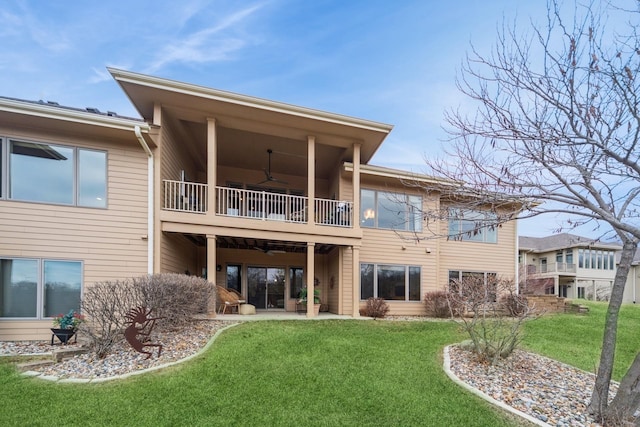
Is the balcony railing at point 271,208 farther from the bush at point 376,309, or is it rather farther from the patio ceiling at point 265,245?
the bush at point 376,309

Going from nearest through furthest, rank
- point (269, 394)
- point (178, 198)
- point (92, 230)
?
point (269, 394) → point (92, 230) → point (178, 198)

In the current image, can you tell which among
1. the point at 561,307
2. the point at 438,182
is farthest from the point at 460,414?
the point at 561,307

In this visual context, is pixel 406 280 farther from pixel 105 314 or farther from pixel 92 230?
pixel 92 230

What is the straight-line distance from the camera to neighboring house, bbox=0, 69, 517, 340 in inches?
307

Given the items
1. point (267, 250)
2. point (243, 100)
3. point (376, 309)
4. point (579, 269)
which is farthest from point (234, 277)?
point (579, 269)

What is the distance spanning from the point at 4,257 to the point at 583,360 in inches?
497

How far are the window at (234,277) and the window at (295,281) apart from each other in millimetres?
2043

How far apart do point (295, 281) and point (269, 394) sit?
9.49 metres

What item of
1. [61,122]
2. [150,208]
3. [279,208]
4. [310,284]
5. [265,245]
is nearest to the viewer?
[61,122]

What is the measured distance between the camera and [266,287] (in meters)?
13.4

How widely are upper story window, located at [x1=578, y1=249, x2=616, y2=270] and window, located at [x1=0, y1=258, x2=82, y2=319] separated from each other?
112ft

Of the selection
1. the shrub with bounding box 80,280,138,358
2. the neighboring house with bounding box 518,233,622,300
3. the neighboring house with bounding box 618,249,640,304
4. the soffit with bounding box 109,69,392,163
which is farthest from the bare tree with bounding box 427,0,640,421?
the neighboring house with bounding box 618,249,640,304

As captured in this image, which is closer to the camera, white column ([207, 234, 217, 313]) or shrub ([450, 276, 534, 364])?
shrub ([450, 276, 534, 364])

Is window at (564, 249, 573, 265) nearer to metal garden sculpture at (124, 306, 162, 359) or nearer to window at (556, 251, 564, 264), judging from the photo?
window at (556, 251, 564, 264)
